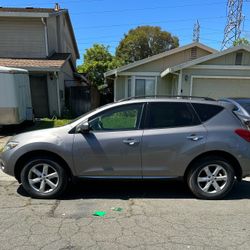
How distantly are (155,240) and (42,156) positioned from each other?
2.33 meters

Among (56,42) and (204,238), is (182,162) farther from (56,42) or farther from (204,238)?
(56,42)

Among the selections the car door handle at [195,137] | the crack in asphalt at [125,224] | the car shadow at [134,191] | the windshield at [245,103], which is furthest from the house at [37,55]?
the car door handle at [195,137]

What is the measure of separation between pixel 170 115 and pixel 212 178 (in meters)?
1.25

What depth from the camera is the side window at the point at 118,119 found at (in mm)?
4961

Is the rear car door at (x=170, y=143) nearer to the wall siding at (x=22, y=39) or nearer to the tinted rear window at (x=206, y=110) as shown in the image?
the tinted rear window at (x=206, y=110)

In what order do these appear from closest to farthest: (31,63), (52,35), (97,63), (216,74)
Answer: (216,74) → (31,63) → (52,35) → (97,63)

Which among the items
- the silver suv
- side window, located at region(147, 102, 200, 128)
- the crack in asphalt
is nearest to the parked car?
the silver suv

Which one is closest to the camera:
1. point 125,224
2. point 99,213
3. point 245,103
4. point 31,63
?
point 125,224

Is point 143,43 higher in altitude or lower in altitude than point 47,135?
higher

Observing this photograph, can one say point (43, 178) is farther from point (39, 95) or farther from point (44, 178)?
point (39, 95)

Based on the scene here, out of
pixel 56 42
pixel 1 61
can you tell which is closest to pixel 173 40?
pixel 56 42

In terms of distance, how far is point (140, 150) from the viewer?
4.83 m

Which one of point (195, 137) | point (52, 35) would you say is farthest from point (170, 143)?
point (52, 35)

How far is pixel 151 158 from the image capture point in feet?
15.9
